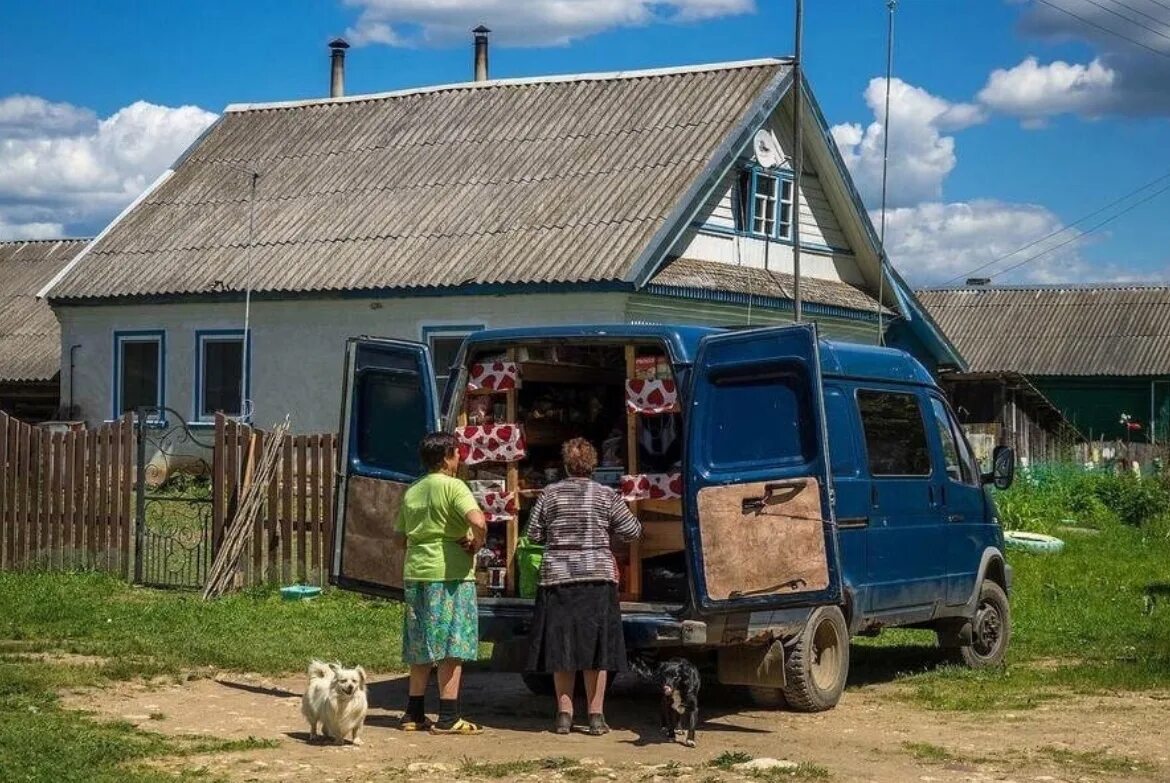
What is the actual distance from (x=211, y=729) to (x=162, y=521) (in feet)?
25.7

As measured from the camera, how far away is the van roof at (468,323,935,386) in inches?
393

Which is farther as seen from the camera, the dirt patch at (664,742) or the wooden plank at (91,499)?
the wooden plank at (91,499)

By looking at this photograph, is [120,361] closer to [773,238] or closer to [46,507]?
[773,238]

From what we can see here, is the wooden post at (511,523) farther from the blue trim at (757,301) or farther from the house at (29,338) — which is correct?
the house at (29,338)

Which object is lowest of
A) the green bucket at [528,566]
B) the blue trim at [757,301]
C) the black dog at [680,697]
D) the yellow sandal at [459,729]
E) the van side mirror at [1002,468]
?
the yellow sandal at [459,729]

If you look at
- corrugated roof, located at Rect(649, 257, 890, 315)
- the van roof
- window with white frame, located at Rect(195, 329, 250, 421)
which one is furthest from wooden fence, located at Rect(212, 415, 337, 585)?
window with white frame, located at Rect(195, 329, 250, 421)

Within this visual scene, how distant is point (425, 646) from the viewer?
9.56 m

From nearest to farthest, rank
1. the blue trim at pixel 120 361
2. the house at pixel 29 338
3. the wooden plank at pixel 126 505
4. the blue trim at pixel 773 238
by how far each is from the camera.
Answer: the wooden plank at pixel 126 505, the blue trim at pixel 773 238, the blue trim at pixel 120 361, the house at pixel 29 338

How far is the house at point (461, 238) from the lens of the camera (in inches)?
898

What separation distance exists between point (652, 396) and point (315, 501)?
565 cm

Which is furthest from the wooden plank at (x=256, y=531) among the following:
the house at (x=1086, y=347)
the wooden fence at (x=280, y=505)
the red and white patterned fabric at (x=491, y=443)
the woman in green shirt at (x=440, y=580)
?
the house at (x=1086, y=347)

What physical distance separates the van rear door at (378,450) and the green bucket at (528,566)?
0.75 meters

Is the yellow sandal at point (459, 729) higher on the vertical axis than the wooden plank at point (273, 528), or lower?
lower

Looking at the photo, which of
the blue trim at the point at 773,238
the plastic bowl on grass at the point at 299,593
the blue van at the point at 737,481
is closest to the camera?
the blue van at the point at 737,481
